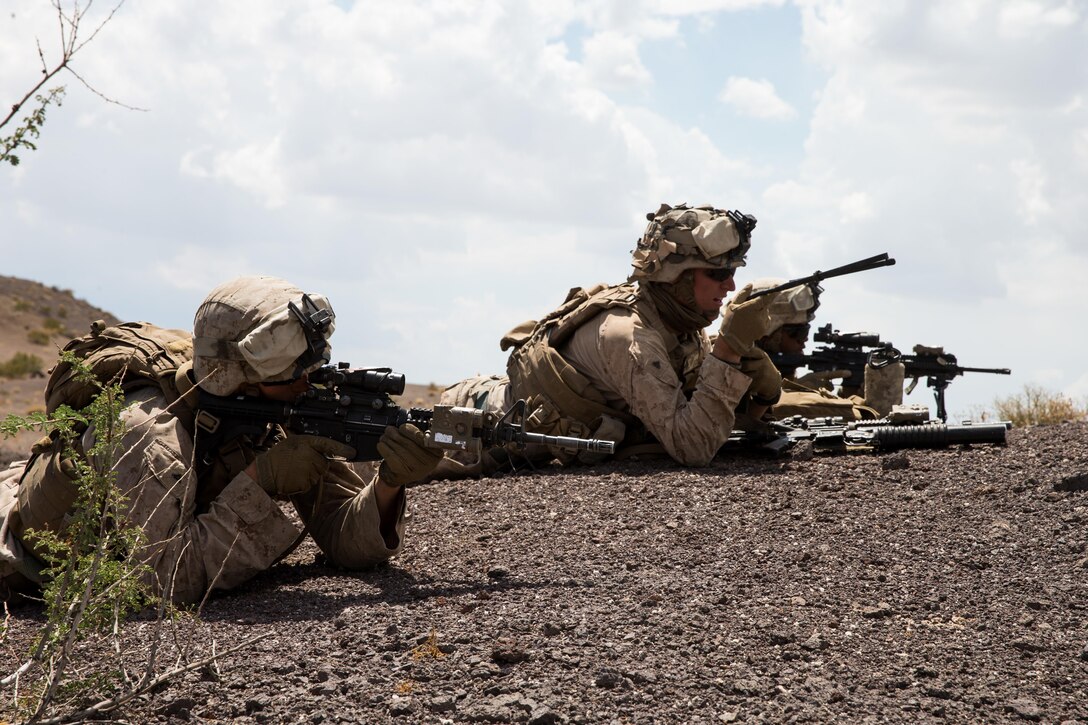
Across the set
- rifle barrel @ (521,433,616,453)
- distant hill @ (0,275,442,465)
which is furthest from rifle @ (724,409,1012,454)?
distant hill @ (0,275,442,465)

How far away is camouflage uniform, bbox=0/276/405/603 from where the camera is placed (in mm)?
4910

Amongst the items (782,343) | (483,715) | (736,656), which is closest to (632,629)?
(736,656)

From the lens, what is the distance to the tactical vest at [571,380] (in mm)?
7508

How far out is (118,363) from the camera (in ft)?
17.2

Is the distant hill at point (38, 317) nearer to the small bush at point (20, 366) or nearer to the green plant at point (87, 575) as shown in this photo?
the small bush at point (20, 366)

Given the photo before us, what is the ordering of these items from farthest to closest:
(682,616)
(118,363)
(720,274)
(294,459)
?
(720,274)
(118,363)
(294,459)
(682,616)

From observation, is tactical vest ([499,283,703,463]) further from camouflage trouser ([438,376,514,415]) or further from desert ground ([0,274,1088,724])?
desert ground ([0,274,1088,724])

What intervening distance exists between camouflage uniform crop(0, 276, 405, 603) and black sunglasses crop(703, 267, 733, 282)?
3.03 metres

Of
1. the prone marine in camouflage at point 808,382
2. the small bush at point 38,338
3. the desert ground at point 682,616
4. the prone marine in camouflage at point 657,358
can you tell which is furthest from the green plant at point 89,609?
the small bush at point 38,338

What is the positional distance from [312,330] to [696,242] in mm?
3213

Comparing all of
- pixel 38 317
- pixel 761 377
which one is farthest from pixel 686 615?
pixel 38 317

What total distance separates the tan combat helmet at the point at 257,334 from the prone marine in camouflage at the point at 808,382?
489cm

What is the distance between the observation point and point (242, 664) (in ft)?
13.6

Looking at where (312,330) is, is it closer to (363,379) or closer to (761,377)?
(363,379)
